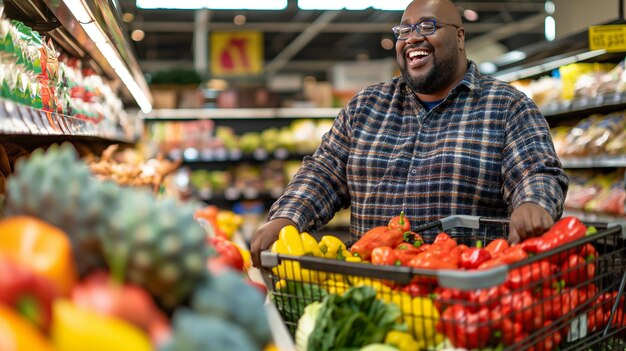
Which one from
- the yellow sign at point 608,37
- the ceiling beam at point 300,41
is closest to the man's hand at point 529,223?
the yellow sign at point 608,37

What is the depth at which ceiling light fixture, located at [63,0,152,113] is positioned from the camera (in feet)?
8.41

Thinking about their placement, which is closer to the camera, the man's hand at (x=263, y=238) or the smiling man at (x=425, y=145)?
the man's hand at (x=263, y=238)

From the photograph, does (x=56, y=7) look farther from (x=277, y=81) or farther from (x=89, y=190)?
(x=277, y=81)

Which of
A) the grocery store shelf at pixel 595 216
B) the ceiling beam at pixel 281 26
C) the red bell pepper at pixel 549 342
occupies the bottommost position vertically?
the grocery store shelf at pixel 595 216

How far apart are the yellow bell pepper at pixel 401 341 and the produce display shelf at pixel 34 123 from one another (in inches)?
34.5

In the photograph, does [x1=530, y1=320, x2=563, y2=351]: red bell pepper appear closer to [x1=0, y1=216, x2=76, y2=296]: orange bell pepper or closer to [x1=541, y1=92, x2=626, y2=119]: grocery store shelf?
[x1=0, y1=216, x2=76, y2=296]: orange bell pepper

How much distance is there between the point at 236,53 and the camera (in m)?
15.1

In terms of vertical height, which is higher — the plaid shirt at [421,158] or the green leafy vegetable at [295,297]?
the plaid shirt at [421,158]

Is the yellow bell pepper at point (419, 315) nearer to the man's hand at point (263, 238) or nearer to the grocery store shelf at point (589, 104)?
the man's hand at point (263, 238)

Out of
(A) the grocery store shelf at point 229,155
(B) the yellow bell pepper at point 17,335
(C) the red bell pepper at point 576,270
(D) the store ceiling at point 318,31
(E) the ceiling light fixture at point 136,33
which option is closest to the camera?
(B) the yellow bell pepper at point 17,335

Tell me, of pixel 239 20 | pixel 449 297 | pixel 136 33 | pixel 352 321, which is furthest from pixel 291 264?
pixel 136 33

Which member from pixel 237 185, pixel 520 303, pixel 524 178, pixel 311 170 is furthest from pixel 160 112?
pixel 520 303

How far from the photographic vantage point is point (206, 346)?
0.88 metres

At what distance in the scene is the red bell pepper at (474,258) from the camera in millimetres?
1829
